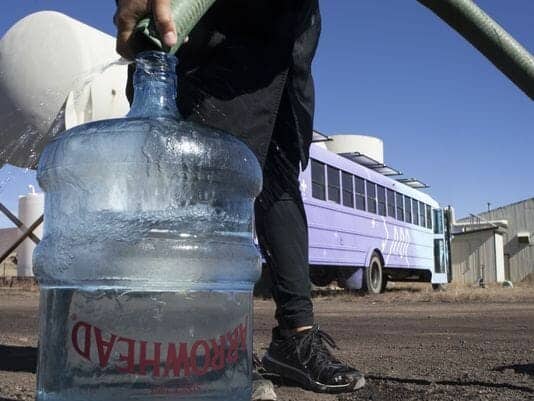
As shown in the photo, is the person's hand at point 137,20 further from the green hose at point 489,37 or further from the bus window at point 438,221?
the bus window at point 438,221

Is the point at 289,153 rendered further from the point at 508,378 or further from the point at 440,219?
the point at 440,219

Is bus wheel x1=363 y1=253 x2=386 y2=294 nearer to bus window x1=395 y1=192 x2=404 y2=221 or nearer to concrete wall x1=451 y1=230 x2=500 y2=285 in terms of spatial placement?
bus window x1=395 y1=192 x2=404 y2=221

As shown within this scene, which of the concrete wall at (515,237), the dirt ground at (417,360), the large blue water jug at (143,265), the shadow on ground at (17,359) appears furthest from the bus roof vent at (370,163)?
the concrete wall at (515,237)

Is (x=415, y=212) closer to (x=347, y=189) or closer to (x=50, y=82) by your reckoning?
(x=347, y=189)

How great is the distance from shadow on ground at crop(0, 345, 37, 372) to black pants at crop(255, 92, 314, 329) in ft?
3.32

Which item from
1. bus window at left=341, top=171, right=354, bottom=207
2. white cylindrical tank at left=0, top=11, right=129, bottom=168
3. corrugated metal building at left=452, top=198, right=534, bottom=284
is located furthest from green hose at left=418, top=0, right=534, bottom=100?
corrugated metal building at left=452, top=198, right=534, bottom=284

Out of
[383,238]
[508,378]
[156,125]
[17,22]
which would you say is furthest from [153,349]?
[383,238]

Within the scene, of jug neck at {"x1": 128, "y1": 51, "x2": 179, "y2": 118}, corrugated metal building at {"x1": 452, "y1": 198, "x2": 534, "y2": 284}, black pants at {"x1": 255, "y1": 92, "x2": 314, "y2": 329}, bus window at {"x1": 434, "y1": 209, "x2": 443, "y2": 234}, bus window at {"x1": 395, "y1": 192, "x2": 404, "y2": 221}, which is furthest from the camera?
corrugated metal building at {"x1": 452, "y1": 198, "x2": 534, "y2": 284}

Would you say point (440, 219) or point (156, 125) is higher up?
point (440, 219)

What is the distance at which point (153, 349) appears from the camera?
3.48ft

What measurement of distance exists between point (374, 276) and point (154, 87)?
39.9ft

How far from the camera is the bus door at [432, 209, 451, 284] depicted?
17172 millimetres

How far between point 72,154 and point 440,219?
17.1m

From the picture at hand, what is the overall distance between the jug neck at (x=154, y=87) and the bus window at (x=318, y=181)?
9158 mm
